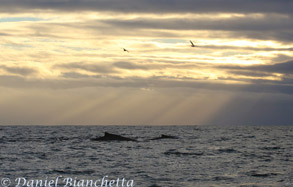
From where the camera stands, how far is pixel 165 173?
35438 mm

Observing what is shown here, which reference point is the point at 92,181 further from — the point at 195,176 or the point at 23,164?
the point at 23,164

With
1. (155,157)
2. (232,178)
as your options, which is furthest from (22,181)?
(155,157)

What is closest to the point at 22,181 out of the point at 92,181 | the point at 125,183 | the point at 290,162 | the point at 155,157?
the point at 92,181

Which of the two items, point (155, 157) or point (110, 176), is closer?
point (110, 176)

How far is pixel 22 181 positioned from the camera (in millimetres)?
30688

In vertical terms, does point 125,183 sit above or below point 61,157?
below

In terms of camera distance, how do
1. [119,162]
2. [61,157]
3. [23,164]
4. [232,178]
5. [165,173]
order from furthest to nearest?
[61,157] < [119,162] < [23,164] < [165,173] < [232,178]

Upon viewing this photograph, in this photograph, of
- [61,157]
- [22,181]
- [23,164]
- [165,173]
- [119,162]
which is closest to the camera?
[22,181]

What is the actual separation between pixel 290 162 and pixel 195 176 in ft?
45.4

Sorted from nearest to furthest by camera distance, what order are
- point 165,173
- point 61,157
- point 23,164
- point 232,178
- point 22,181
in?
point 22,181, point 232,178, point 165,173, point 23,164, point 61,157

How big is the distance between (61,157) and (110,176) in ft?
48.2

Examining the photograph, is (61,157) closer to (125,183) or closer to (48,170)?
(48,170)

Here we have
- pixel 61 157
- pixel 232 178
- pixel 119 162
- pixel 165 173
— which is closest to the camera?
pixel 232 178

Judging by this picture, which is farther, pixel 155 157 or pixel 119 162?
pixel 155 157
